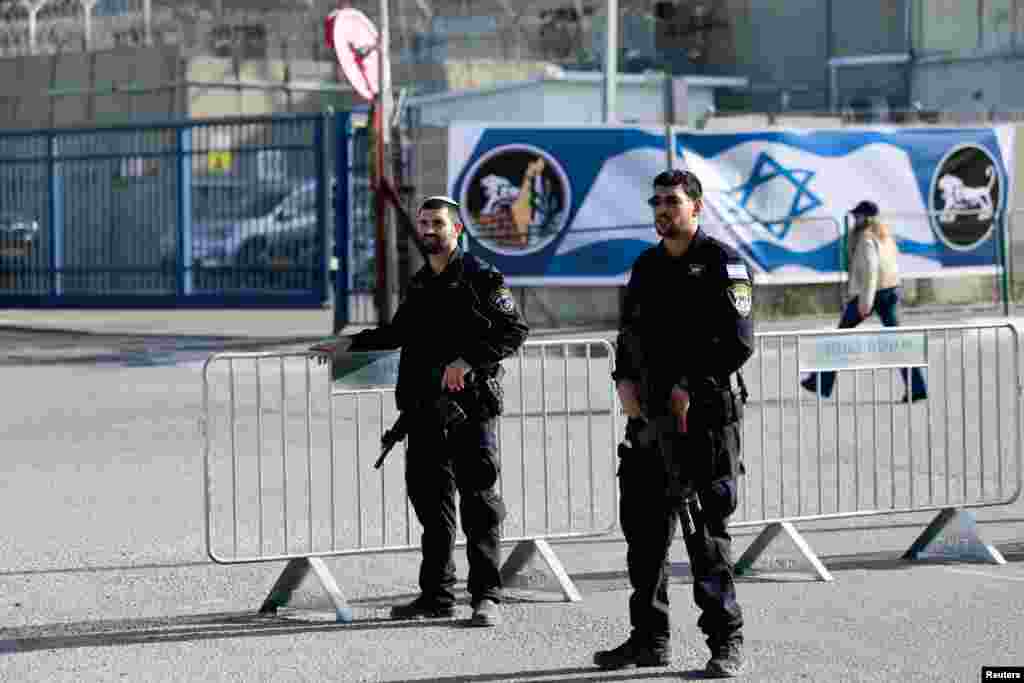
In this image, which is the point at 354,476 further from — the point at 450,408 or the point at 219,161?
the point at 219,161

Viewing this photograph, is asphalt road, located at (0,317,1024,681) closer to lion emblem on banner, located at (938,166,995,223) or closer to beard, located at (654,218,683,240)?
beard, located at (654,218,683,240)

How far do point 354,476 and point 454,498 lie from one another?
3948 millimetres

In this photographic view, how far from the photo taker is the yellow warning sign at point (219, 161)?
23609mm

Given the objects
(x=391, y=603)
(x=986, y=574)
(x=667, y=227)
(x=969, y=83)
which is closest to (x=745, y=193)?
(x=986, y=574)

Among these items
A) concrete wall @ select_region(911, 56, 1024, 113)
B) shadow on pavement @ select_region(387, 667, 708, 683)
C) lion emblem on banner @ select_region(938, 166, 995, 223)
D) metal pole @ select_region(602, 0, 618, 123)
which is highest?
concrete wall @ select_region(911, 56, 1024, 113)

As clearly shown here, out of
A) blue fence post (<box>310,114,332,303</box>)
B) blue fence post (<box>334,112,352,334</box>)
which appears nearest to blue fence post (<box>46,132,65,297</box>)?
blue fence post (<box>310,114,332,303</box>)

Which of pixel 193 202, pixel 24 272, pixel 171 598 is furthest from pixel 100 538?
pixel 24 272

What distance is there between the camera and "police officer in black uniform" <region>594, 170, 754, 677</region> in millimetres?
6902

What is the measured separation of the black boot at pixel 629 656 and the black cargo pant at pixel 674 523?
0.08 feet

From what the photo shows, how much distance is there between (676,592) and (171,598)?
226 cm

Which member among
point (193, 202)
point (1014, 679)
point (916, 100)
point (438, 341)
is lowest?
point (1014, 679)

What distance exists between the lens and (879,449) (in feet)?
44.7

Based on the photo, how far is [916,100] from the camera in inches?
1741

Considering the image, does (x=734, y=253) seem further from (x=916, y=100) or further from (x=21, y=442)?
(x=916, y=100)
